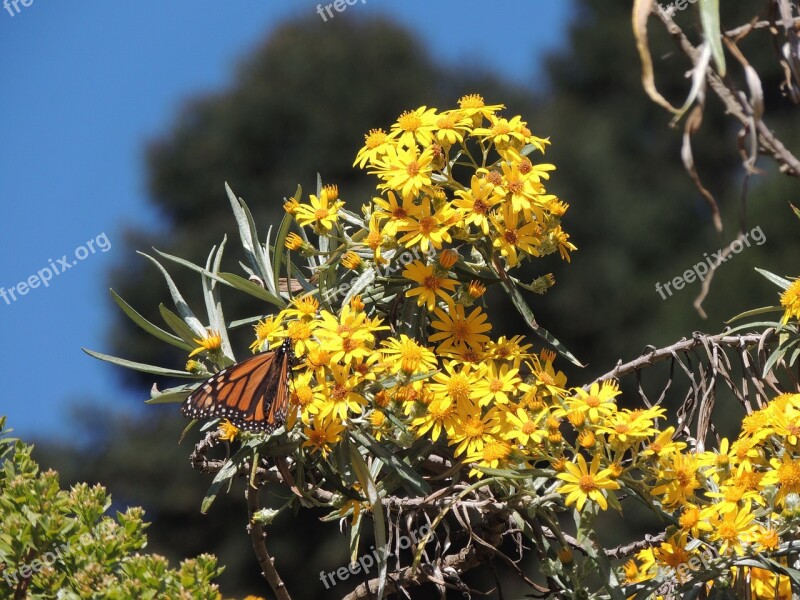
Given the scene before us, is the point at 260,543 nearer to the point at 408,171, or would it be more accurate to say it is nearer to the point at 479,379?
the point at 479,379

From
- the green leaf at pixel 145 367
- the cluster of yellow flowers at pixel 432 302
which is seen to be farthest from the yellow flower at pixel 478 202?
the green leaf at pixel 145 367

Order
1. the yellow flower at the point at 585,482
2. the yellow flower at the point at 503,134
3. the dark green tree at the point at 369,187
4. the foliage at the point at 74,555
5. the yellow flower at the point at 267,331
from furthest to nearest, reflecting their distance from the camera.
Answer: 1. the dark green tree at the point at 369,187
2. the yellow flower at the point at 503,134
3. the yellow flower at the point at 267,331
4. the foliage at the point at 74,555
5. the yellow flower at the point at 585,482

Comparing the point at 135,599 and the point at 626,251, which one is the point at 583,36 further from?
the point at 135,599

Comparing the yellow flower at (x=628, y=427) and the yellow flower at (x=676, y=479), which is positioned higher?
the yellow flower at (x=628, y=427)

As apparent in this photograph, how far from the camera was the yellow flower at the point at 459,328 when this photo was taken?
191cm

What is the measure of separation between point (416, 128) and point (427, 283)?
32cm

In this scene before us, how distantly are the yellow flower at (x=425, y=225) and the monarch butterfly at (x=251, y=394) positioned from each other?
0.31 metres

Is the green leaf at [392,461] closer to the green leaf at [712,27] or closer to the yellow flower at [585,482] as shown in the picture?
the yellow flower at [585,482]

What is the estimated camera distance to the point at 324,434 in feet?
5.71

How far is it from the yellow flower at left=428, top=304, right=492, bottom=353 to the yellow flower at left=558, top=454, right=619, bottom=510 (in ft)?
1.22

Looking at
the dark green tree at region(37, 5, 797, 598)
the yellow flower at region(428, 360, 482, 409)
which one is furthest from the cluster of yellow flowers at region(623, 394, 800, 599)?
the dark green tree at region(37, 5, 797, 598)

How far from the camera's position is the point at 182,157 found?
30.8 feet

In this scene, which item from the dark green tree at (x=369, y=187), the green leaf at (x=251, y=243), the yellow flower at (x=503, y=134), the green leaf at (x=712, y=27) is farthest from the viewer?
the dark green tree at (x=369, y=187)

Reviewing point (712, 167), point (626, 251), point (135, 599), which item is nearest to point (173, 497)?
point (626, 251)
